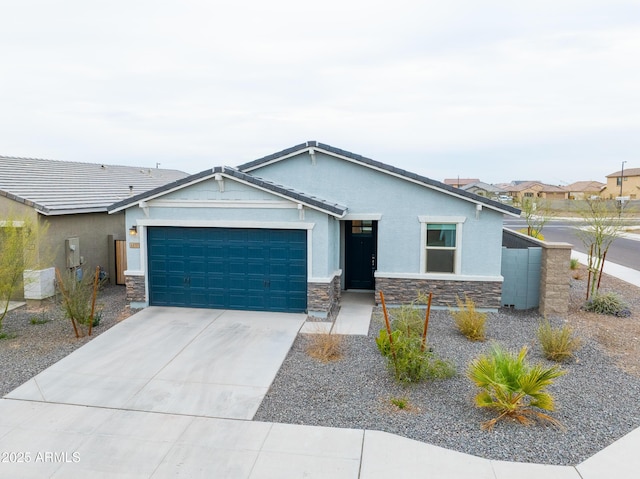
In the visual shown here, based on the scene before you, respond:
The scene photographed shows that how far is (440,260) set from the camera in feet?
44.2

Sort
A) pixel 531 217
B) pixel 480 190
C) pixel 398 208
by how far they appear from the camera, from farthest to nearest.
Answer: pixel 480 190
pixel 531 217
pixel 398 208

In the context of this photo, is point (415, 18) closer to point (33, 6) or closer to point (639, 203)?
point (33, 6)

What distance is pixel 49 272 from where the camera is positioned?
1358 centimetres

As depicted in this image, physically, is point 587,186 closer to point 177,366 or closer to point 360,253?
point 360,253

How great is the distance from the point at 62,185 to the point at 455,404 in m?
15.0

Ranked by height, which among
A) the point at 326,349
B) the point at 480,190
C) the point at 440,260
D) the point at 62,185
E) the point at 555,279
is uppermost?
the point at 480,190

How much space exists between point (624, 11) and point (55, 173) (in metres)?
18.9

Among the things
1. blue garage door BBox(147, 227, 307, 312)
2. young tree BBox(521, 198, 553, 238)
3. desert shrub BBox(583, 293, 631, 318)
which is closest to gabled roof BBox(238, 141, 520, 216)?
blue garage door BBox(147, 227, 307, 312)

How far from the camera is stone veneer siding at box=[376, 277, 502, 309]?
1313 centimetres

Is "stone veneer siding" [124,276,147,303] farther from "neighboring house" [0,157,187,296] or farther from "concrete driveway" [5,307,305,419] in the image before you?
"neighboring house" [0,157,187,296]

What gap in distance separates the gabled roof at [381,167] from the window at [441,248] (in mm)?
988

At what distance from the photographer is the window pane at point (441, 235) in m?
13.4

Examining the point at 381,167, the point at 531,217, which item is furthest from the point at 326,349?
the point at 531,217

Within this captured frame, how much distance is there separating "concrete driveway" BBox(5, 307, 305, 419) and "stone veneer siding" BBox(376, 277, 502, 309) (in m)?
2.94
